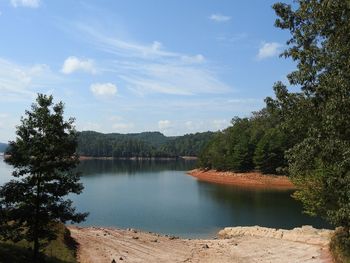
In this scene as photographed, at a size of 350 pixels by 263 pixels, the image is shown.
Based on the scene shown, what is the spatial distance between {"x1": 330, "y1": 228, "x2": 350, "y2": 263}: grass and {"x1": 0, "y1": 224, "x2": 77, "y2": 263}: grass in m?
15.4

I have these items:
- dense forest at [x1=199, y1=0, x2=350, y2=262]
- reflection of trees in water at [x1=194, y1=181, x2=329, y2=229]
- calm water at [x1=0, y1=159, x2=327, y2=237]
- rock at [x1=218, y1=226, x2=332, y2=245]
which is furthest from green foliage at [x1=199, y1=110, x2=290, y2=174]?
dense forest at [x1=199, y1=0, x2=350, y2=262]

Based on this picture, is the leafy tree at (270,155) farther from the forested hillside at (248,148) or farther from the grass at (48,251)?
the grass at (48,251)

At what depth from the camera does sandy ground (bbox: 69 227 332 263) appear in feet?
95.7

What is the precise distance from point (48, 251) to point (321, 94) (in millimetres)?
18017

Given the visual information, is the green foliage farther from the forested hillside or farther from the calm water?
the calm water

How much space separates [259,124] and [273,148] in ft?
105

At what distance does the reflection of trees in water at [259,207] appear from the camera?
181ft

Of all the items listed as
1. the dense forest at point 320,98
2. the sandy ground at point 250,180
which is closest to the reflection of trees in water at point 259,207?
the sandy ground at point 250,180

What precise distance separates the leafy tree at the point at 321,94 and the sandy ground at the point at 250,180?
74.3 meters

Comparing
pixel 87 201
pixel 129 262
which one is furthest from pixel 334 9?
pixel 87 201

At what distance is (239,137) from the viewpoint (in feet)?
435

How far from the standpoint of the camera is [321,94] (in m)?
17.4

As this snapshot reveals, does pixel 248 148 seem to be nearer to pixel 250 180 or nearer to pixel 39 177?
pixel 250 180

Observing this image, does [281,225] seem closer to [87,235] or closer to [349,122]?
[87,235]
